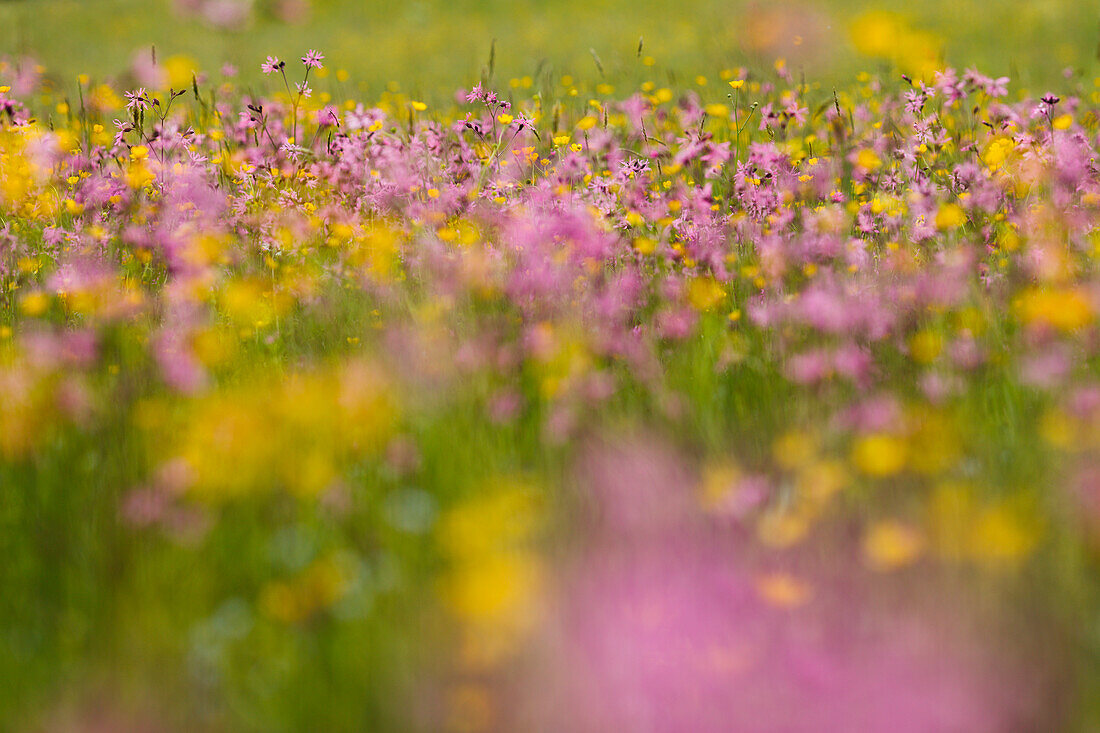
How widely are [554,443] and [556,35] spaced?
10479 millimetres

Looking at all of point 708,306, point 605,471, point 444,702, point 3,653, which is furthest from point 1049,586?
point 3,653

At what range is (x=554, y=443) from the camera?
194cm

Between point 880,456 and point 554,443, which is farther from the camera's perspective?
point 554,443

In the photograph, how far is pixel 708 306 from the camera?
2.71 m

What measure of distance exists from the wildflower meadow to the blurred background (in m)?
1.91

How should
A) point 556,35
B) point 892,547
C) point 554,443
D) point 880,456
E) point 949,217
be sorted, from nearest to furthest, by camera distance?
point 892,547, point 880,456, point 554,443, point 949,217, point 556,35

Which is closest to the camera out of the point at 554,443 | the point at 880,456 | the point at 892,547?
the point at 892,547

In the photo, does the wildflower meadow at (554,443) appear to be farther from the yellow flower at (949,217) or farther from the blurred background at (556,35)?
the blurred background at (556,35)

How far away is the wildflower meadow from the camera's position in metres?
1.34

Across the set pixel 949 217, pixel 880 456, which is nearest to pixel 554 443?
pixel 880 456

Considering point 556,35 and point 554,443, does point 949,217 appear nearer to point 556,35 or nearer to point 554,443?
point 554,443

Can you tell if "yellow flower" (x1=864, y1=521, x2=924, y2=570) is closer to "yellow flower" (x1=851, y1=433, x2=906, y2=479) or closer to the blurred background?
"yellow flower" (x1=851, y1=433, x2=906, y2=479)

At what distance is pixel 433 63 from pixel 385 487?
8.39 m

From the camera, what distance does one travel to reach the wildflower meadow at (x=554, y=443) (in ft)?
4.41
